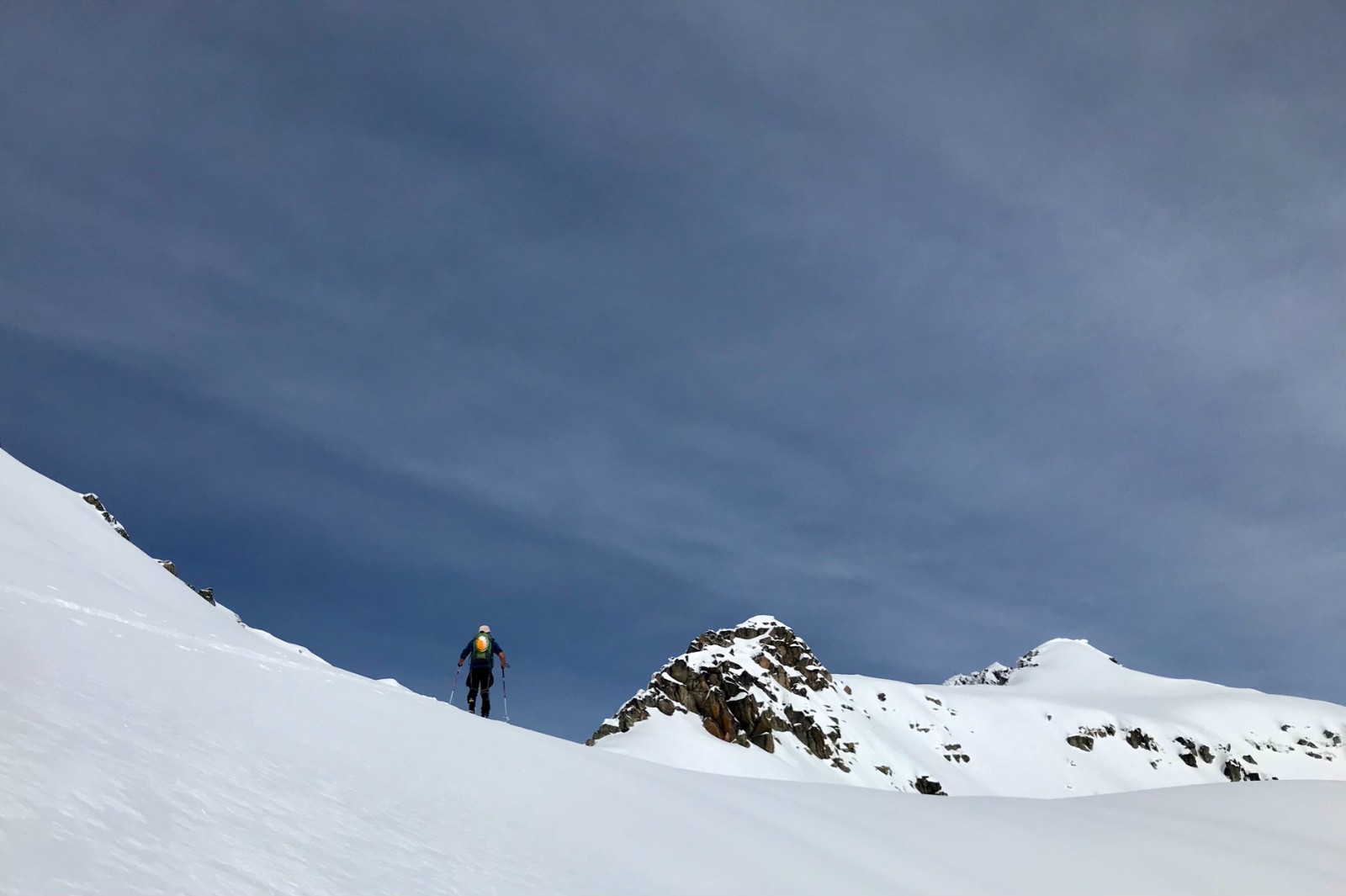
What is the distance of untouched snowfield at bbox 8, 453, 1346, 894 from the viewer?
378 cm

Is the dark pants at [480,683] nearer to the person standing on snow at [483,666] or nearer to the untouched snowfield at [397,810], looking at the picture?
the person standing on snow at [483,666]

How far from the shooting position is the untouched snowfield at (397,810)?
3777mm

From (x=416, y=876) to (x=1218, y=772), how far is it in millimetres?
192335

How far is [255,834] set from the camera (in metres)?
4.30

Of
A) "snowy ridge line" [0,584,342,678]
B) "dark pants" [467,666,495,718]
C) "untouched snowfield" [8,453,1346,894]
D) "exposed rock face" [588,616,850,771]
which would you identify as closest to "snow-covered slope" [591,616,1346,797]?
"exposed rock face" [588,616,850,771]

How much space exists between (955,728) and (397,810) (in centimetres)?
15314

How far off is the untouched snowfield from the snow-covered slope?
55.5m

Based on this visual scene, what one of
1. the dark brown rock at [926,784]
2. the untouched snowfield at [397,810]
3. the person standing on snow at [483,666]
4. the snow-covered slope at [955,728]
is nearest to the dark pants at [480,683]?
the person standing on snow at [483,666]

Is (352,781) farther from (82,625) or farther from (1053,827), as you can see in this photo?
(1053,827)

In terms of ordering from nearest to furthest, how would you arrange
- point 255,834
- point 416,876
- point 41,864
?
point 41,864 < point 255,834 < point 416,876

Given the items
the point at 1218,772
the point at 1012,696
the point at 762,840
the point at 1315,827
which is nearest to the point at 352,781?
the point at 762,840

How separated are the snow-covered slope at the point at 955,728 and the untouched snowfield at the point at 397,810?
2185 inches

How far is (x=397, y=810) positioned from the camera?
19.8 ft

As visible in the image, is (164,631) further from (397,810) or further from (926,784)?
(926,784)
